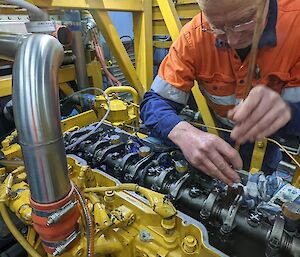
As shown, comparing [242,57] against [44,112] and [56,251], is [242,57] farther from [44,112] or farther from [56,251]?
[56,251]

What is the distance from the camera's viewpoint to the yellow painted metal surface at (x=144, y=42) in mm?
2195

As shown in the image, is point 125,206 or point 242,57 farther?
point 242,57

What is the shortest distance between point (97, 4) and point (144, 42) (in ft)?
1.85

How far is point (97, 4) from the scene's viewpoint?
1790 millimetres

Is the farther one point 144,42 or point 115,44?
point 144,42

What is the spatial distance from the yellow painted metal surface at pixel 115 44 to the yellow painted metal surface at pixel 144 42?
0.36 feet

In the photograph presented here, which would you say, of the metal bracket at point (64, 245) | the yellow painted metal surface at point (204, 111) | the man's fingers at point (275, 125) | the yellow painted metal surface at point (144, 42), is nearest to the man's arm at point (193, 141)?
the man's fingers at point (275, 125)

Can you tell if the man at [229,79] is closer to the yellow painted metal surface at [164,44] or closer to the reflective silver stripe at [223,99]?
the reflective silver stripe at [223,99]

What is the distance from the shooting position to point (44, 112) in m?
0.63

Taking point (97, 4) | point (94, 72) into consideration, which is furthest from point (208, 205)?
point (94, 72)

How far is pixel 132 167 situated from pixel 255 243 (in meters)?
0.48

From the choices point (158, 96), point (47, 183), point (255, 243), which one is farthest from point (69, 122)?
point (255, 243)

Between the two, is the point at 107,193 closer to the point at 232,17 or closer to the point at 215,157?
the point at 215,157

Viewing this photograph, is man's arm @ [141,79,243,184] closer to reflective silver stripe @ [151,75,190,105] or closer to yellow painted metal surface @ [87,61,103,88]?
reflective silver stripe @ [151,75,190,105]
